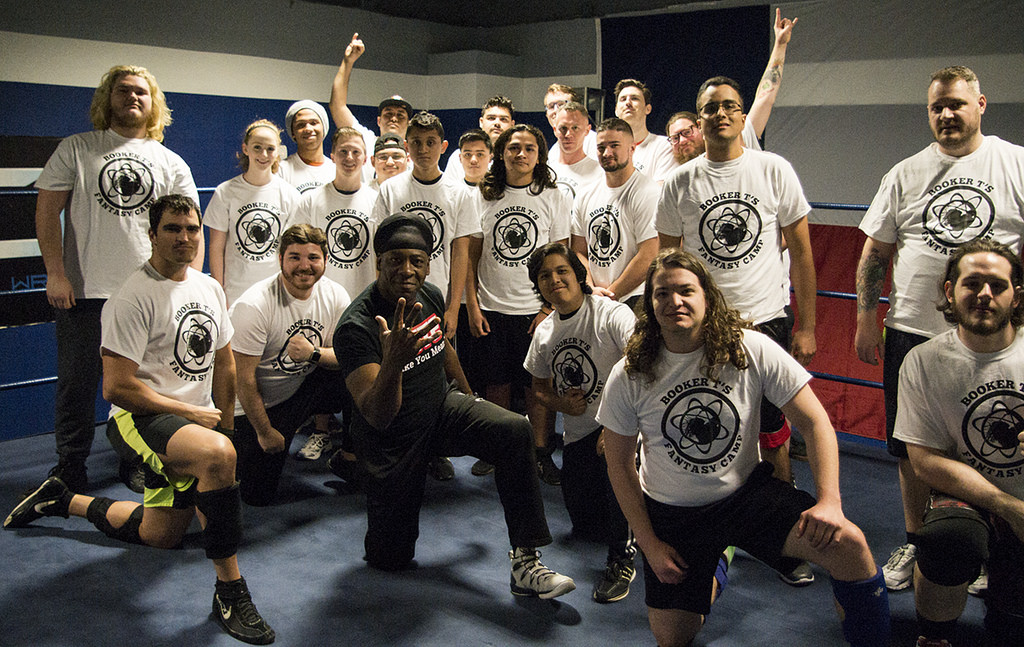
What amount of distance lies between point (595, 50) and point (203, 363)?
4880mm

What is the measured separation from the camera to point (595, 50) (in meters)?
6.75

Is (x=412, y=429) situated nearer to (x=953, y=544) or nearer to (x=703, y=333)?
(x=703, y=333)

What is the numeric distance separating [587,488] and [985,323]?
1.49 meters

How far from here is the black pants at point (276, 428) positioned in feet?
11.4

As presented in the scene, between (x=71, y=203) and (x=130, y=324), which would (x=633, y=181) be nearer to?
(x=130, y=324)

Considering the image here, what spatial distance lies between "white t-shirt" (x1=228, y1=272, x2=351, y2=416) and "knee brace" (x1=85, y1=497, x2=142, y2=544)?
63 centimetres

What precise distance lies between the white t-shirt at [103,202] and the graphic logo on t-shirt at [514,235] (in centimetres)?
150

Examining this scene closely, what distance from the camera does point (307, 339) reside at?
354 cm

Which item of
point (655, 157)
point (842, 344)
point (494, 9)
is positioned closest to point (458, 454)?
point (655, 157)

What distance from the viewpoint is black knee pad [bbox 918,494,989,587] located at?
7.17ft

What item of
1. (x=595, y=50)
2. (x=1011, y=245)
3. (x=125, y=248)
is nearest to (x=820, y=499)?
(x=1011, y=245)

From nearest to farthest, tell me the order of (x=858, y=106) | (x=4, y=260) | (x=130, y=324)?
(x=130, y=324)
(x=4, y=260)
(x=858, y=106)

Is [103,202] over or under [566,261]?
over

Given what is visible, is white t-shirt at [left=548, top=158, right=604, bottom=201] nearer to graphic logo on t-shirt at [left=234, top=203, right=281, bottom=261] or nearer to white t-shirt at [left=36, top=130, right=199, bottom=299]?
graphic logo on t-shirt at [left=234, top=203, right=281, bottom=261]
